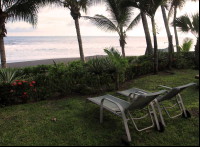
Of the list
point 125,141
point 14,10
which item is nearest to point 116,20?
point 14,10

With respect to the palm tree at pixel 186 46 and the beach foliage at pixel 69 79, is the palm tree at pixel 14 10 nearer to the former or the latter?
the beach foliage at pixel 69 79

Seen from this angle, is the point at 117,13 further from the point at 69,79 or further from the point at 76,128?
the point at 76,128

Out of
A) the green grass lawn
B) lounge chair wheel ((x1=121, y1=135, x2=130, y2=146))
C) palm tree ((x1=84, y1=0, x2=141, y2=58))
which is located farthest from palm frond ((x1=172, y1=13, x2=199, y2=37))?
lounge chair wheel ((x1=121, y1=135, x2=130, y2=146))

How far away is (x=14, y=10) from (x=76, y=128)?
24.2 ft

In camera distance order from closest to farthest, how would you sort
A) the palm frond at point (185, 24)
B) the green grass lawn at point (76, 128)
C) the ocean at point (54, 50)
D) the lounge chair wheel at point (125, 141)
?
1. the lounge chair wheel at point (125, 141)
2. the green grass lawn at point (76, 128)
3. the palm frond at point (185, 24)
4. the ocean at point (54, 50)

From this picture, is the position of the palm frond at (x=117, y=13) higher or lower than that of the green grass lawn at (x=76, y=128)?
higher

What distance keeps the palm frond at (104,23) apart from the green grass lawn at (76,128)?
6.88 m

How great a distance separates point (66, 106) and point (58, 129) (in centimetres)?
128

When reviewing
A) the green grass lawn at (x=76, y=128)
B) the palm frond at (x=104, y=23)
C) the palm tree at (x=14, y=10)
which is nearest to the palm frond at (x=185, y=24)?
the green grass lawn at (x=76, y=128)

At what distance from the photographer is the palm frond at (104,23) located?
10.1 meters

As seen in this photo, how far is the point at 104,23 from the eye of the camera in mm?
10367

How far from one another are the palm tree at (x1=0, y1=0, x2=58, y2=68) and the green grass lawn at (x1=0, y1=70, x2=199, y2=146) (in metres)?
5.10

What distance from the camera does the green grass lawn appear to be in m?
2.76

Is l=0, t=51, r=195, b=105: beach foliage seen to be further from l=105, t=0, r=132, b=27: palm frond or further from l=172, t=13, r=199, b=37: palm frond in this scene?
l=105, t=0, r=132, b=27: palm frond
